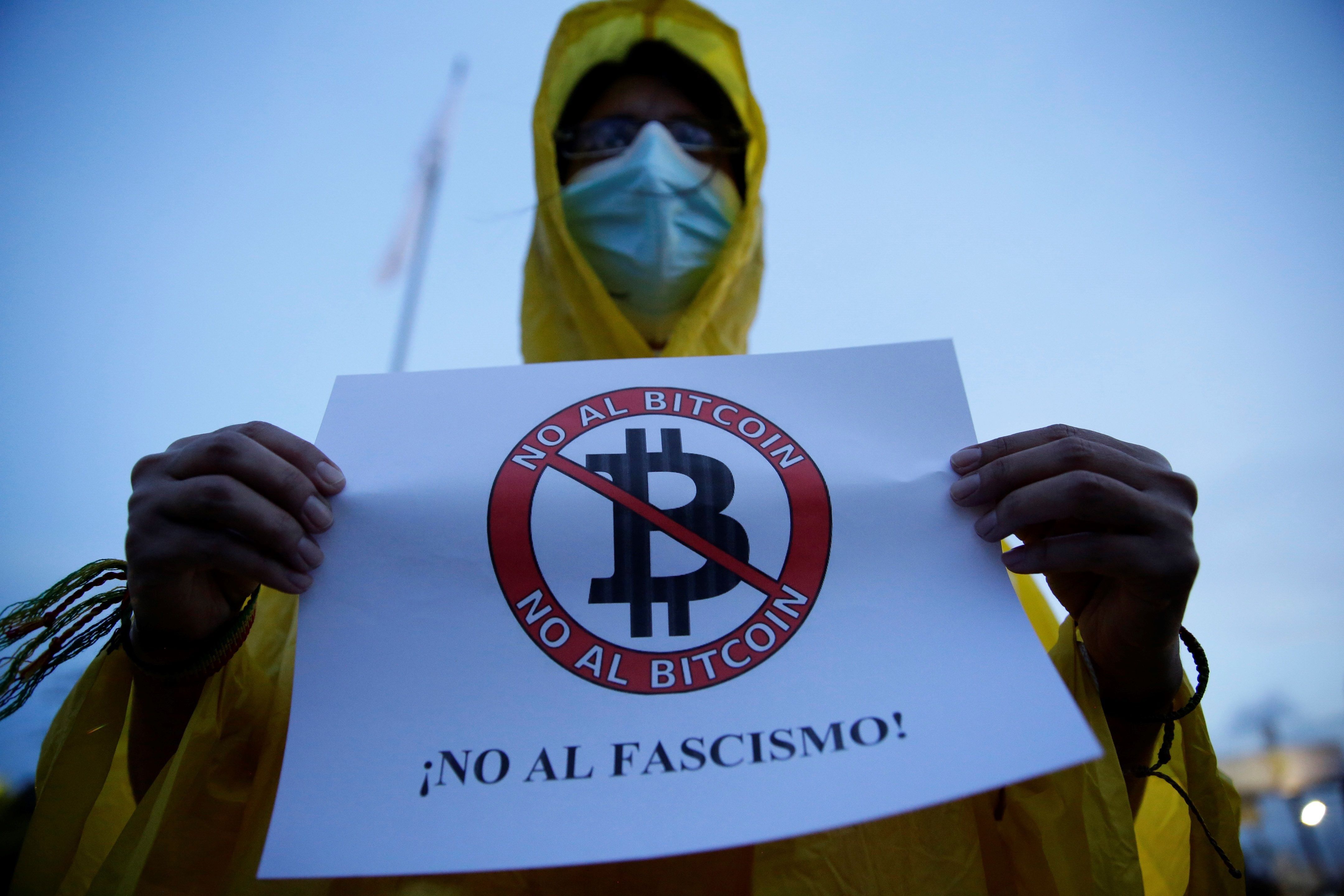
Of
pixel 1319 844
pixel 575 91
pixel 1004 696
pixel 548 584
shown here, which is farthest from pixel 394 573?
pixel 1319 844

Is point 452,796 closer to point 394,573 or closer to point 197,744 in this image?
point 394,573

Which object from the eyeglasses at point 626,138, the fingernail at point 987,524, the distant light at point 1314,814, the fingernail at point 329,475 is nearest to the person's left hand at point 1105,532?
the fingernail at point 987,524

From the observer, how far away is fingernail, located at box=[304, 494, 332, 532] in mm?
960

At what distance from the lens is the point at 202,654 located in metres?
0.98

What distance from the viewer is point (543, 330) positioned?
214cm

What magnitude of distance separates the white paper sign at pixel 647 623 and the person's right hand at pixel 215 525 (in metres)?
0.07

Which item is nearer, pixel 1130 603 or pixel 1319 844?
pixel 1130 603

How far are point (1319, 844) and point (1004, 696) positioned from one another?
66.2 feet

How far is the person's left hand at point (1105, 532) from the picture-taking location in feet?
2.89

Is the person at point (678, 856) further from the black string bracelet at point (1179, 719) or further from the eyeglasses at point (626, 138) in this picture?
the eyeglasses at point (626, 138)

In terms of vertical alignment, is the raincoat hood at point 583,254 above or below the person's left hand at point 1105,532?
above

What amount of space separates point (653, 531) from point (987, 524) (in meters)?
0.49

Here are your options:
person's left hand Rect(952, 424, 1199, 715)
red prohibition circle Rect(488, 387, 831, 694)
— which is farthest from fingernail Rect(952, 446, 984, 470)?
red prohibition circle Rect(488, 387, 831, 694)

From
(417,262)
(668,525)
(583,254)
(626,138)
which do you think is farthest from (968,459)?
(417,262)
